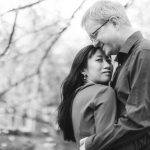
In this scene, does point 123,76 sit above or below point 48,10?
below

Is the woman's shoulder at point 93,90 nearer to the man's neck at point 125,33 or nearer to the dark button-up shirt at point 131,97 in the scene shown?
the dark button-up shirt at point 131,97

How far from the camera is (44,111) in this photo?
5.67m

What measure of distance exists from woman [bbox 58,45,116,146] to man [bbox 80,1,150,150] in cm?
7

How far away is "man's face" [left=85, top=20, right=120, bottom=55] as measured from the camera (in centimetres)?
235

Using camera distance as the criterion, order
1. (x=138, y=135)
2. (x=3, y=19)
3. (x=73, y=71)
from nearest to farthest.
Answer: (x=138, y=135) < (x=73, y=71) < (x=3, y=19)

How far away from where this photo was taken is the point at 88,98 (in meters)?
2.36

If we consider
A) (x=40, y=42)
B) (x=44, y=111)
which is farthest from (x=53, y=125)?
(x=40, y=42)

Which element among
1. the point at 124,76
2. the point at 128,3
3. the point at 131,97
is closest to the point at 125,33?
the point at 124,76

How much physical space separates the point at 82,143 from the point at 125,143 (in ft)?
0.75

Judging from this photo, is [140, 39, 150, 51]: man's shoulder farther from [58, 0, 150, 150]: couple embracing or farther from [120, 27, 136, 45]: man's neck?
[120, 27, 136, 45]: man's neck

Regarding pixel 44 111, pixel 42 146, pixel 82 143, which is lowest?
pixel 42 146

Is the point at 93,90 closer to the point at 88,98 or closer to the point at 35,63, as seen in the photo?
the point at 88,98

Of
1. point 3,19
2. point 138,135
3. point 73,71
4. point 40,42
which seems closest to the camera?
point 138,135

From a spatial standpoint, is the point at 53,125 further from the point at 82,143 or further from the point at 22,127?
the point at 82,143
